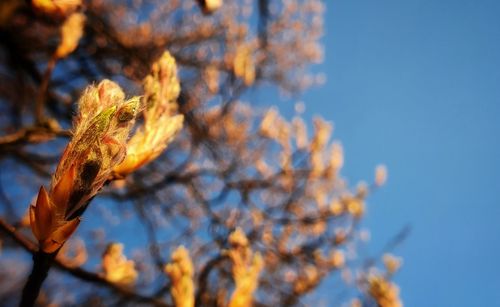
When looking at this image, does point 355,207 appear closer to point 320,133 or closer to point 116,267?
point 320,133

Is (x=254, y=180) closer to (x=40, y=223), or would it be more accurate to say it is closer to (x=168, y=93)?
(x=168, y=93)

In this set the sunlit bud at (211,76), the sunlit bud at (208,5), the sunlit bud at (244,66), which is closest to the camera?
the sunlit bud at (208,5)

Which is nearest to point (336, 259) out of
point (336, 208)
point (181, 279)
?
point (336, 208)

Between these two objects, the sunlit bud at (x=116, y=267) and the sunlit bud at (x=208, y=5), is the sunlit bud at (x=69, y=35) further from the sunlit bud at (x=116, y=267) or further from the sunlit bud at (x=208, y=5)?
the sunlit bud at (x=116, y=267)

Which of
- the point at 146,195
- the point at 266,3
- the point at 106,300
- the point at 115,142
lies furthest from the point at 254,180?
the point at 115,142

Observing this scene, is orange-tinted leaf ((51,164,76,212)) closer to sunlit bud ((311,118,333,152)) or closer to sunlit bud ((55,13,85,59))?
sunlit bud ((55,13,85,59))

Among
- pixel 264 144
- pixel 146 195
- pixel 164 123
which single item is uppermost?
pixel 264 144

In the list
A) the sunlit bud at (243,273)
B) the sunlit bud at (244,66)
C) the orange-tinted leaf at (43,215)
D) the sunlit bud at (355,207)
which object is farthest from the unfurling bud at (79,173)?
the sunlit bud at (355,207)
